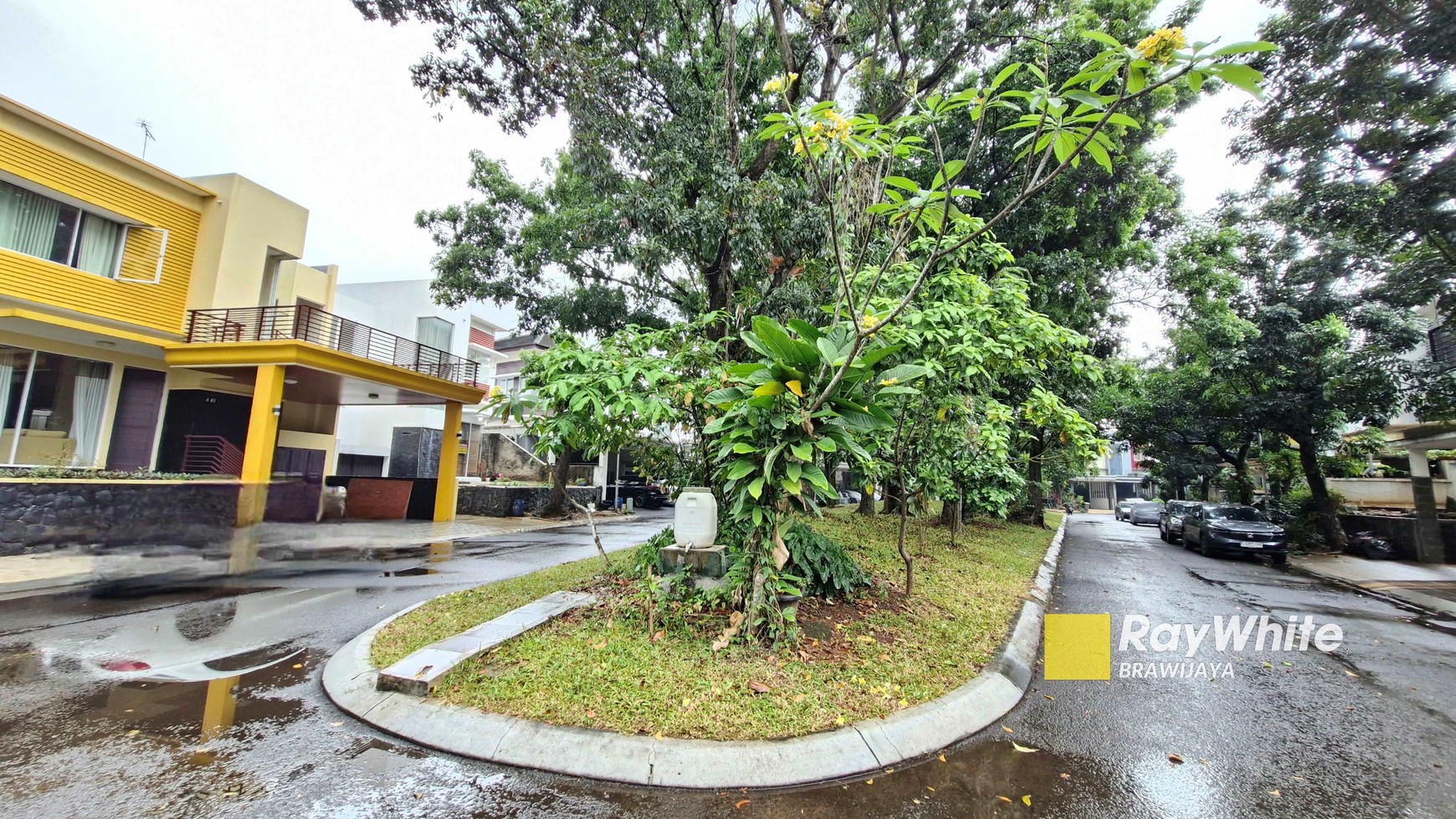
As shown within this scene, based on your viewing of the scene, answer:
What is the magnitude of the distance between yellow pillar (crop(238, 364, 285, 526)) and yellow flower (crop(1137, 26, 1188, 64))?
1494 cm

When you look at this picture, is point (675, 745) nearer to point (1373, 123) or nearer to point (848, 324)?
point (848, 324)

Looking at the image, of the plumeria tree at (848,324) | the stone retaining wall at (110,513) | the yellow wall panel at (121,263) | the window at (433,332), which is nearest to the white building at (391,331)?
the window at (433,332)

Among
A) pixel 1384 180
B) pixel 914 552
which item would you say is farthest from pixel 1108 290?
pixel 914 552

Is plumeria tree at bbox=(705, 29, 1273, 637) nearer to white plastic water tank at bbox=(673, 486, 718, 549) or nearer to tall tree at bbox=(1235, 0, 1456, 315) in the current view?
white plastic water tank at bbox=(673, 486, 718, 549)

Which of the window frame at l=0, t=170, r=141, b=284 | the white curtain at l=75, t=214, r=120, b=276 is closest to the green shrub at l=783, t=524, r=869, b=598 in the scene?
the window frame at l=0, t=170, r=141, b=284

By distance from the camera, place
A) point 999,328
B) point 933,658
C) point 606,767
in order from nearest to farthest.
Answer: point 606,767, point 933,658, point 999,328

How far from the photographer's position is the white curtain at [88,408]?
1194 centimetres

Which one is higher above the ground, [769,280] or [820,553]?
[769,280]

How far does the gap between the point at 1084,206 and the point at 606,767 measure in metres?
15.2

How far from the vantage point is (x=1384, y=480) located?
58.8ft

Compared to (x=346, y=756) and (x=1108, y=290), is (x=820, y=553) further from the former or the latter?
(x=1108, y=290)

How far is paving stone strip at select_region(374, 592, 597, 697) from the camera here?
4.00 meters

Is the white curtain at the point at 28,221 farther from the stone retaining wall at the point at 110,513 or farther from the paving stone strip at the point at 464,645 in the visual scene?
the paving stone strip at the point at 464,645

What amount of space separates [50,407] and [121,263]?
322 centimetres
